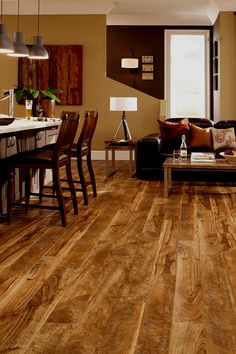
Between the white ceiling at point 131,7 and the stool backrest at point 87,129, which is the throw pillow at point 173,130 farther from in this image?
the white ceiling at point 131,7

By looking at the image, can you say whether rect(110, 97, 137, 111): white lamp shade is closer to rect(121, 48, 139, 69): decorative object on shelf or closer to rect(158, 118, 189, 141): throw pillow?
rect(158, 118, 189, 141): throw pillow

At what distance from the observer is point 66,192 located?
20.0 ft

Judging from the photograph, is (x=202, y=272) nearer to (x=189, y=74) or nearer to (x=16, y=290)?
(x=16, y=290)

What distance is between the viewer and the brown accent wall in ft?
39.6

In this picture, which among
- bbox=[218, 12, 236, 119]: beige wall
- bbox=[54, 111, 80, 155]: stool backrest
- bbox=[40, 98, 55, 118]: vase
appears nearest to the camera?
bbox=[54, 111, 80, 155]: stool backrest

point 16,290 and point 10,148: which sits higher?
point 10,148

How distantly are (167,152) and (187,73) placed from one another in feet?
17.3

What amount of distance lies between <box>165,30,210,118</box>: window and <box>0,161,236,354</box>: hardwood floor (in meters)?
7.32

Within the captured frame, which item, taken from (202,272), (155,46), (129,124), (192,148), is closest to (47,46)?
(129,124)

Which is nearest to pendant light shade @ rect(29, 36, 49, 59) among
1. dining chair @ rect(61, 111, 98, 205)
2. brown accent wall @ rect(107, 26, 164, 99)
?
dining chair @ rect(61, 111, 98, 205)

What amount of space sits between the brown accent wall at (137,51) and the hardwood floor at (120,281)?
7335 millimetres

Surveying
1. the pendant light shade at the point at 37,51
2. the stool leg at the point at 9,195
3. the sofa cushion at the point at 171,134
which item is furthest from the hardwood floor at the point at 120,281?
the sofa cushion at the point at 171,134

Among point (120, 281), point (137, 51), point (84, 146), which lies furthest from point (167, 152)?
point (137, 51)

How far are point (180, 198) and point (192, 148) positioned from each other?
73.4 inches
